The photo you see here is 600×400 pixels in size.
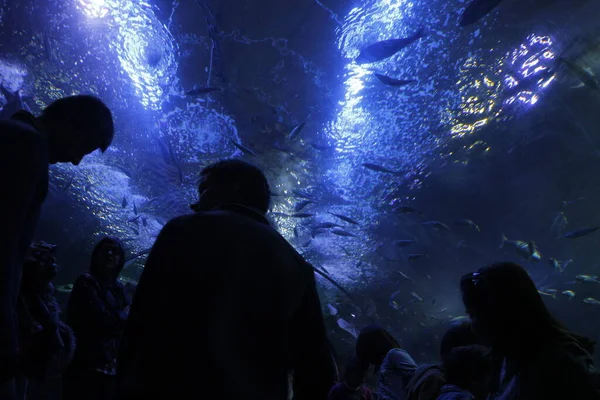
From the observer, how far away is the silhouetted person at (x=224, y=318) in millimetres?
982

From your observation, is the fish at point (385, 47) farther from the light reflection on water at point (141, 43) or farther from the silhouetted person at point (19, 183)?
the silhouetted person at point (19, 183)

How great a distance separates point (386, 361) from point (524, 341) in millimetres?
1392

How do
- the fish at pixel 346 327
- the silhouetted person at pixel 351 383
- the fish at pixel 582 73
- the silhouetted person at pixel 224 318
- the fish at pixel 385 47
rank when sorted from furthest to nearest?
the fish at pixel 346 327
the fish at pixel 582 73
the fish at pixel 385 47
the silhouetted person at pixel 351 383
the silhouetted person at pixel 224 318

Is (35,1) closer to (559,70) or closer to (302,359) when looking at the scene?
(302,359)

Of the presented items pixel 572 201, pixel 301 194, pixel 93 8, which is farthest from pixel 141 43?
pixel 572 201

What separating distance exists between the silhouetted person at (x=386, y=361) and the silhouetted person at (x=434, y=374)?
0.66 ft

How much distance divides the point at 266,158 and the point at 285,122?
1322 mm

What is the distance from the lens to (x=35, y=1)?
5.32 m

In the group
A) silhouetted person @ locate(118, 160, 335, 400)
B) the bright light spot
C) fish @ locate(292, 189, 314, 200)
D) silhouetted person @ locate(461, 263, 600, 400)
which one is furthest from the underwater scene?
silhouetted person @ locate(118, 160, 335, 400)

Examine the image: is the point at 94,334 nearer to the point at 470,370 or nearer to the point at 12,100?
the point at 470,370

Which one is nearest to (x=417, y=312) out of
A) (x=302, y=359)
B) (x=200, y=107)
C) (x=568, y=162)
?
(x=568, y=162)

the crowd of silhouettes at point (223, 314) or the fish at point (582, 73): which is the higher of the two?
the fish at point (582, 73)

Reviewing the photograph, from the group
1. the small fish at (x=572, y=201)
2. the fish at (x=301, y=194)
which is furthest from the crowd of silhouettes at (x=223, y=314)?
the small fish at (x=572, y=201)

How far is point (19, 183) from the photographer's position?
1279mm
